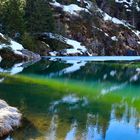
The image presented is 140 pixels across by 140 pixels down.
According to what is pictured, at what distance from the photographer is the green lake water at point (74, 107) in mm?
18234

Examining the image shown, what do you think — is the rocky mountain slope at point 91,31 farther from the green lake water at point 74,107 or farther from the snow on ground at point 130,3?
the green lake water at point 74,107

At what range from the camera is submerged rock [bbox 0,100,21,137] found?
681 inches

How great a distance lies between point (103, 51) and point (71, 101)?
10430cm

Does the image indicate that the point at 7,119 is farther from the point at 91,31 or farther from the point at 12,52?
the point at 91,31

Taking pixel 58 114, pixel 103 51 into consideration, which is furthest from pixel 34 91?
pixel 103 51

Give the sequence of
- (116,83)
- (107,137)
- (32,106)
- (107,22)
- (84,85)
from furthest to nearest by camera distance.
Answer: (107,22) → (116,83) → (84,85) → (32,106) → (107,137)

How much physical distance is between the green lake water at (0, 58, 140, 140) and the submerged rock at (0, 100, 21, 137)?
33 cm

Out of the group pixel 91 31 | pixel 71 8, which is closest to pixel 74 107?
pixel 91 31

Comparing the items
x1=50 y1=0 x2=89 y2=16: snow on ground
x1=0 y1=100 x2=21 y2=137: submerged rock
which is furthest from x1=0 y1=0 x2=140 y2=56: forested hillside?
x1=0 y1=100 x2=21 y2=137: submerged rock

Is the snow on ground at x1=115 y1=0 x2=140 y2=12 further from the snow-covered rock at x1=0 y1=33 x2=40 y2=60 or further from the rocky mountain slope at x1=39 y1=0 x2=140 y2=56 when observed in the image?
the snow-covered rock at x1=0 y1=33 x2=40 y2=60

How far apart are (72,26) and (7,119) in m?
110

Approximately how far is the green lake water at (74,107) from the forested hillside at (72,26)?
54096 mm

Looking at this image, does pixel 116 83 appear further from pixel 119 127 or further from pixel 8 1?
pixel 8 1

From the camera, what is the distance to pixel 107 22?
141000 millimetres
